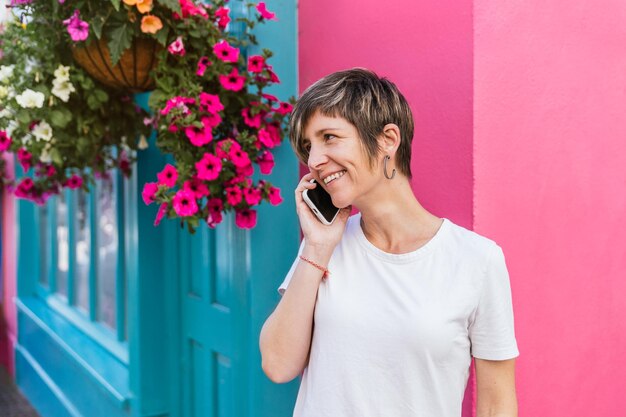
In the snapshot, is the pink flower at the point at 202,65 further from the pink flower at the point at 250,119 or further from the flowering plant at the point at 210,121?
the pink flower at the point at 250,119

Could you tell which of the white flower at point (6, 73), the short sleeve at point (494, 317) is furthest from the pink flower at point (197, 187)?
the short sleeve at point (494, 317)

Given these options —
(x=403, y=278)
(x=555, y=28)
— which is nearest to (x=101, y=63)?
(x=403, y=278)

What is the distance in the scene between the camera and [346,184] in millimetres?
1515

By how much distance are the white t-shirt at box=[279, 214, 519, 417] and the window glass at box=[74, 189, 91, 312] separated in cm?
348

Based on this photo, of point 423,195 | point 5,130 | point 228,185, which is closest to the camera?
point 423,195

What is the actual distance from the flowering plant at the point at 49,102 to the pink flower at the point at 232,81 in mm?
553

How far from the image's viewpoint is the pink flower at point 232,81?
215 centimetres

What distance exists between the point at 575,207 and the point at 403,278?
913 millimetres

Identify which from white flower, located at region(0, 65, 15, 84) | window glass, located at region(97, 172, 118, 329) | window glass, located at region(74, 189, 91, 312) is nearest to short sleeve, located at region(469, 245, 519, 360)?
white flower, located at region(0, 65, 15, 84)

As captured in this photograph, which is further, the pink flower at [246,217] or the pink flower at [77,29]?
the pink flower at [246,217]

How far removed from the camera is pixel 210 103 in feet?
6.73

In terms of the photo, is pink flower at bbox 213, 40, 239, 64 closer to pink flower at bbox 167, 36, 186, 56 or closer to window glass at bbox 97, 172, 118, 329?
pink flower at bbox 167, 36, 186, 56

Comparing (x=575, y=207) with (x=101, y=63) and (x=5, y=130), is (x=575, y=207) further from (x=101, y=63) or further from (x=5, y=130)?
(x=5, y=130)

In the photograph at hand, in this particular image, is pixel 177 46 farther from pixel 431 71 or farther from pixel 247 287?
pixel 247 287
